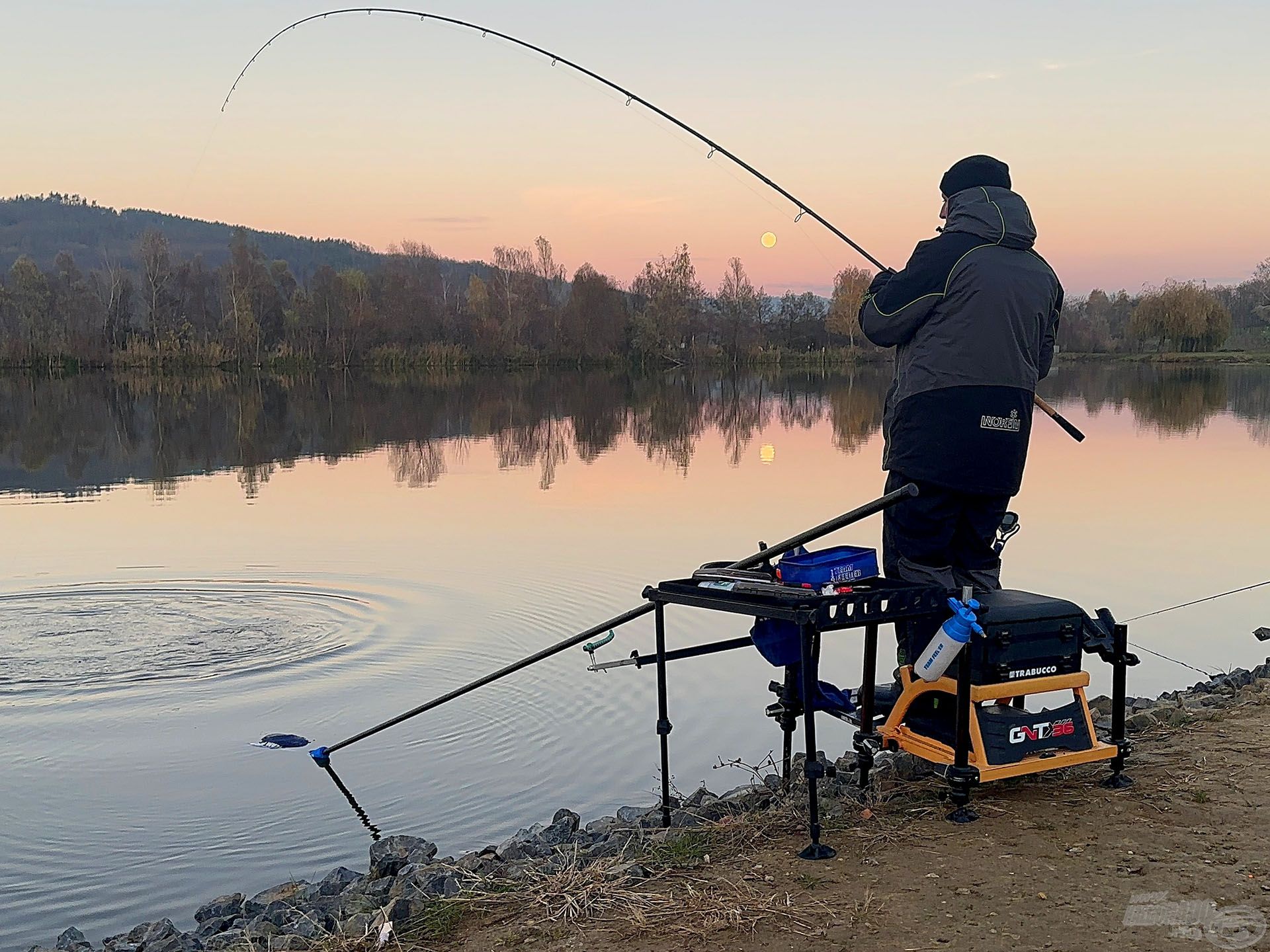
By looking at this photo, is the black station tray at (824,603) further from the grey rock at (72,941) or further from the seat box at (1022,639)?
the grey rock at (72,941)

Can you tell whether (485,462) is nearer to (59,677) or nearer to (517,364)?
(59,677)

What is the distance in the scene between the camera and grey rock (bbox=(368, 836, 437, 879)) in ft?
14.3

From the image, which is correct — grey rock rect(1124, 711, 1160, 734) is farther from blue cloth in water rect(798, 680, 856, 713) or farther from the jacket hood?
the jacket hood

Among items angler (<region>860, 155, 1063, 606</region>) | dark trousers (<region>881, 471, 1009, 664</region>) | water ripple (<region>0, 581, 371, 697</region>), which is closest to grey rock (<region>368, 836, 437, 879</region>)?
dark trousers (<region>881, 471, 1009, 664</region>)

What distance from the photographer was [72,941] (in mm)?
4133

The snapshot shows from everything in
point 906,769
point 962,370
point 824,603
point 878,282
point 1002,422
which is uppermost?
point 878,282

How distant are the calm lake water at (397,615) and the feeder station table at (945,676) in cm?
158

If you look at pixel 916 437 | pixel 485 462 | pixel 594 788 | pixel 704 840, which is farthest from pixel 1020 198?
pixel 485 462

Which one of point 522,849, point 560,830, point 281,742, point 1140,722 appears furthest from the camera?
point 281,742

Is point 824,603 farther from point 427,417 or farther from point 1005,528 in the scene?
point 427,417

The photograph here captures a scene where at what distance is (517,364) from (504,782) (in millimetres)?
56863

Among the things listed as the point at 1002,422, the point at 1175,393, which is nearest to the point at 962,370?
the point at 1002,422

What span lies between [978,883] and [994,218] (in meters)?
2.25

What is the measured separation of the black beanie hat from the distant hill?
137 m
